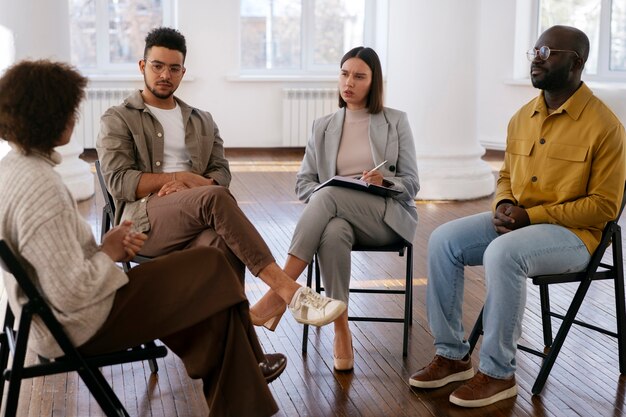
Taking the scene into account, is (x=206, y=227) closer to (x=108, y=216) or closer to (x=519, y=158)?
(x=108, y=216)

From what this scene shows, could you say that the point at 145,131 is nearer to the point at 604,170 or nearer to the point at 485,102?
the point at 604,170

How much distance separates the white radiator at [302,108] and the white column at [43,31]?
3517mm

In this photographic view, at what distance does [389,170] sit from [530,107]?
68cm

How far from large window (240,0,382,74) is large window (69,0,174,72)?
951 millimetres

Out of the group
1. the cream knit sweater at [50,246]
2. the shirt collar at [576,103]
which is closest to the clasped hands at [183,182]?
the cream knit sweater at [50,246]

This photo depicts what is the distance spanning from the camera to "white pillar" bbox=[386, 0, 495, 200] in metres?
7.16

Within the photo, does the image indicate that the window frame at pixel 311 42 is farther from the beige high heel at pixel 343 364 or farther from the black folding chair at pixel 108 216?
the beige high heel at pixel 343 364

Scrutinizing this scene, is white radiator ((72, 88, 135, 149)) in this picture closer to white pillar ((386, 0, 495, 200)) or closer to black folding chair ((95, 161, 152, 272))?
white pillar ((386, 0, 495, 200))

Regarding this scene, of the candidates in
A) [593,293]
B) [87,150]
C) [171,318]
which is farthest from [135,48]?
[171,318]

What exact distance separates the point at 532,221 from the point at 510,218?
78mm

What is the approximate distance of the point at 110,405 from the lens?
8.34ft

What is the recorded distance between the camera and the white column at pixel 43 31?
655 centimetres

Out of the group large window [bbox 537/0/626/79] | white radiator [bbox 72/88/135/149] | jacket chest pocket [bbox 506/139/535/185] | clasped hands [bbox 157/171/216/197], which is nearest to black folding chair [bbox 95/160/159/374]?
clasped hands [bbox 157/171/216/197]

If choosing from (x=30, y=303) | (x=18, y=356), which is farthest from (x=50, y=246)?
(x=18, y=356)
